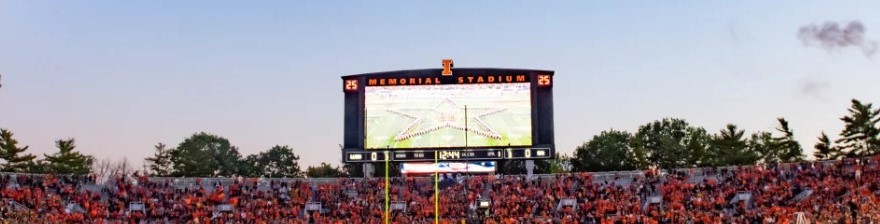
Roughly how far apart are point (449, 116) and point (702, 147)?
38.3 meters

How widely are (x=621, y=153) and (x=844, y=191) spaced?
136ft

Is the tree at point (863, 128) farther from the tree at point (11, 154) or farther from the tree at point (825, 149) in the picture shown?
the tree at point (11, 154)

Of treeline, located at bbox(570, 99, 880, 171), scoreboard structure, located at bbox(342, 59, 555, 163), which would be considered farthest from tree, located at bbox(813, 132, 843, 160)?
scoreboard structure, located at bbox(342, 59, 555, 163)

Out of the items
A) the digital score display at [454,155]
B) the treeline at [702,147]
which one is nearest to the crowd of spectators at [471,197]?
the digital score display at [454,155]

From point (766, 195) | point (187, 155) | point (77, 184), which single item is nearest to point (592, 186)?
point (766, 195)

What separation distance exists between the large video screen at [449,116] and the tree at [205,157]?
41.0m

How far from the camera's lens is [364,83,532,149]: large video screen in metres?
45.7

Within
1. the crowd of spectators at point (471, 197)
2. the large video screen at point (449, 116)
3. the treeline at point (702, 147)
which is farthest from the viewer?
the treeline at point (702, 147)

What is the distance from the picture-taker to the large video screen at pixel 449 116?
45719 millimetres

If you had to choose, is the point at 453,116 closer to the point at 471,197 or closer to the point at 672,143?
the point at 471,197

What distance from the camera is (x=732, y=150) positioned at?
71.7 m

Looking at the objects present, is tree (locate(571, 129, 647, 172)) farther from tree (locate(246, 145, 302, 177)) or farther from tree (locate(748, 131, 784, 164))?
tree (locate(246, 145, 302, 177))

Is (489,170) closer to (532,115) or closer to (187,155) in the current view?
(532,115)

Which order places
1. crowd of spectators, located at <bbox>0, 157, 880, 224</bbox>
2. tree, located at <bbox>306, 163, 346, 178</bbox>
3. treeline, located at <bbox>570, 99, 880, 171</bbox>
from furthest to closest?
tree, located at <bbox>306, 163, 346, 178</bbox> < treeline, located at <bbox>570, 99, 880, 171</bbox> < crowd of spectators, located at <bbox>0, 157, 880, 224</bbox>
